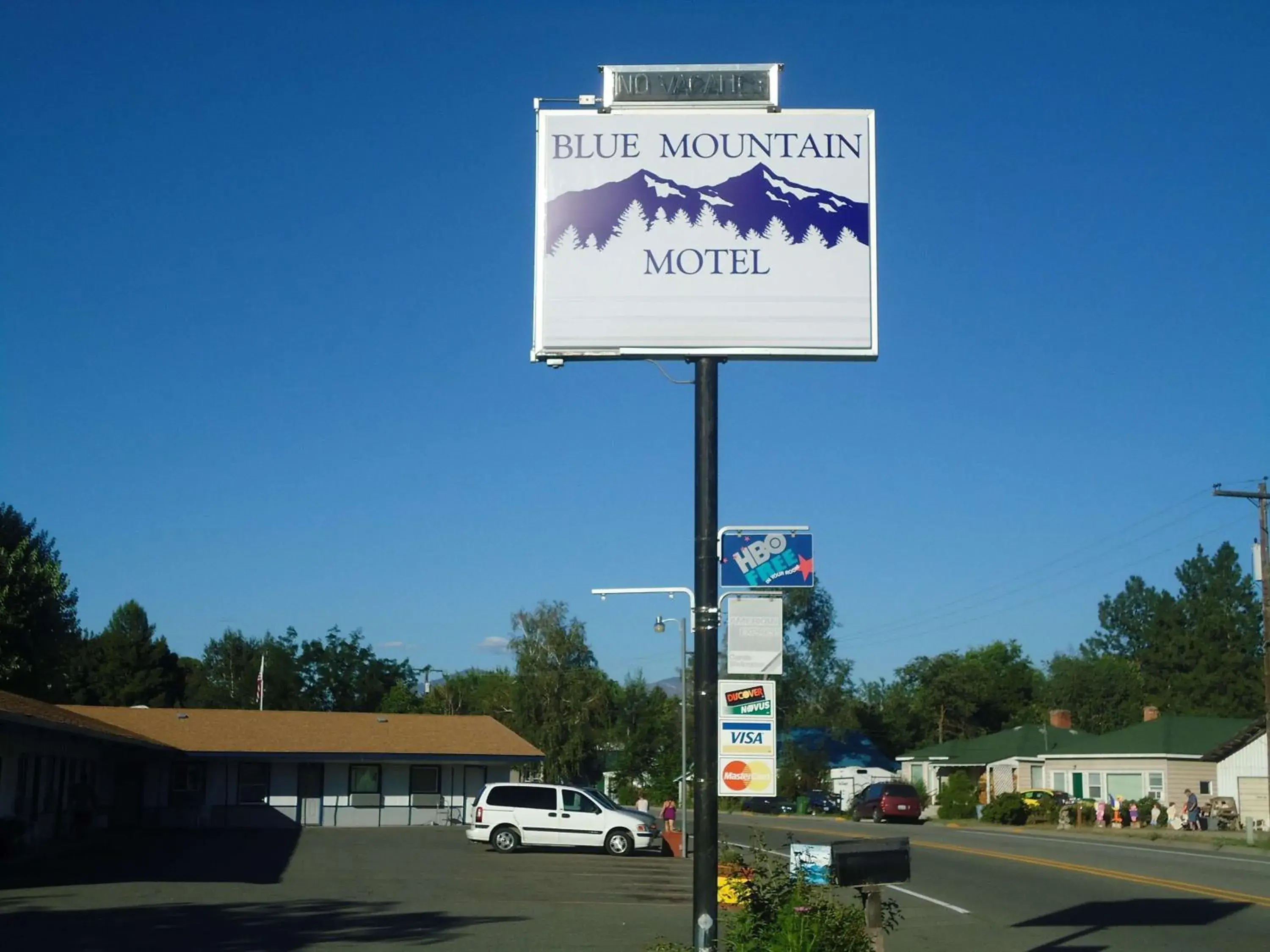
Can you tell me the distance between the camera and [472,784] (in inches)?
1956

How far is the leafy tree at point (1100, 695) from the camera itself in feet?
348

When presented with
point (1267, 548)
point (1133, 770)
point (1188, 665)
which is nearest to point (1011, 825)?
point (1133, 770)

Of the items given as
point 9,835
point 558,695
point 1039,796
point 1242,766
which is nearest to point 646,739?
point 558,695

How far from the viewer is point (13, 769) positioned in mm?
29031

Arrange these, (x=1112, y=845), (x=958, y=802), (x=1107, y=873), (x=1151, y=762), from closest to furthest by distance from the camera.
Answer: (x=1107, y=873)
(x=1112, y=845)
(x=1151, y=762)
(x=958, y=802)

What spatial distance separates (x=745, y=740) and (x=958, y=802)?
52.8 m

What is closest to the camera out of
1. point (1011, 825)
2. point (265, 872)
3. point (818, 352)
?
point (818, 352)

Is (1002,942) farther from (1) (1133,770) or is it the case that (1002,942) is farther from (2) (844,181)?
(1) (1133,770)

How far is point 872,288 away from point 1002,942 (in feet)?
32.3

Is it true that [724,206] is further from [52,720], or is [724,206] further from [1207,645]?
[1207,645]

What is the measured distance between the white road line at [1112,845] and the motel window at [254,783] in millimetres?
23643

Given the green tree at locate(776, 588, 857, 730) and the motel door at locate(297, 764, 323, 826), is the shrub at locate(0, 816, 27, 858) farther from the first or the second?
the green tree at locate(776, 588, 857, 730)

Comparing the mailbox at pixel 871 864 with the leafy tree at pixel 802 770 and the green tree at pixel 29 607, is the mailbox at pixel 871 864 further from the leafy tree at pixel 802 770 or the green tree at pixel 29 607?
the leafy tree at pixel 802 770

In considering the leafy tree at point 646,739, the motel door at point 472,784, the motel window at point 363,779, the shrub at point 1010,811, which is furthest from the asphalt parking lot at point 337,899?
the shrub at point 1010,811
